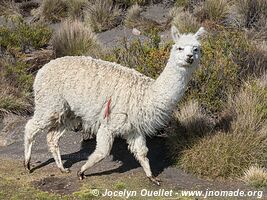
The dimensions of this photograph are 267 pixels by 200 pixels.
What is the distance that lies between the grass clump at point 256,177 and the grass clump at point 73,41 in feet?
16.5

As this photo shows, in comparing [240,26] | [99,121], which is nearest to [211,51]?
[99,121]

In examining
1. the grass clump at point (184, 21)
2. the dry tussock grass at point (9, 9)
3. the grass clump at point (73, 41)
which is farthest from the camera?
the dry tussock grass at point (9, 9)

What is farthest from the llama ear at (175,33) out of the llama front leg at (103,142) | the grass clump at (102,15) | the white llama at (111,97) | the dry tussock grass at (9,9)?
the dry tussock grass at (9,9)

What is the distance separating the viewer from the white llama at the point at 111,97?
250 inches

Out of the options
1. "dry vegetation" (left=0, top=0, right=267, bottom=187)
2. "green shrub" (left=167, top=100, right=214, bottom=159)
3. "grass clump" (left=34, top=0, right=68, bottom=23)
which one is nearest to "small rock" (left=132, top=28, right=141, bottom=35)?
"dry vegetation" (left=0, top=0, right=267, bottom=187)

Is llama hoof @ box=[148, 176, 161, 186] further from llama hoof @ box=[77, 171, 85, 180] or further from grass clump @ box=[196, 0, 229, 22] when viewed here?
grass clump @ box=[196, 0, 229, 22]

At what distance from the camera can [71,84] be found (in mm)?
6859

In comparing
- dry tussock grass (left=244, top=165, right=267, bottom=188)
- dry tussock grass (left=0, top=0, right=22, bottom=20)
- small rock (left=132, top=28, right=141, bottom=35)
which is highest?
dry tussock grass (left=244, top=165, right=267, bottom=188)

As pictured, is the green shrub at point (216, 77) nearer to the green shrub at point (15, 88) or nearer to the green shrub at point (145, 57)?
the green shrub at point (145, 57)

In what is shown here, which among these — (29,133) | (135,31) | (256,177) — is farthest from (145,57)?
(135,31)

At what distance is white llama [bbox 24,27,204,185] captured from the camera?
6340 millimetres

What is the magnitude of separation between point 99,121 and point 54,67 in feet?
3.03

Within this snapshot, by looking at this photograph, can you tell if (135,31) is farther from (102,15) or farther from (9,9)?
(9,9)

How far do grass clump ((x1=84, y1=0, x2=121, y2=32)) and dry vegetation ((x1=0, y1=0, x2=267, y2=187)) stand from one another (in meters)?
0.02
